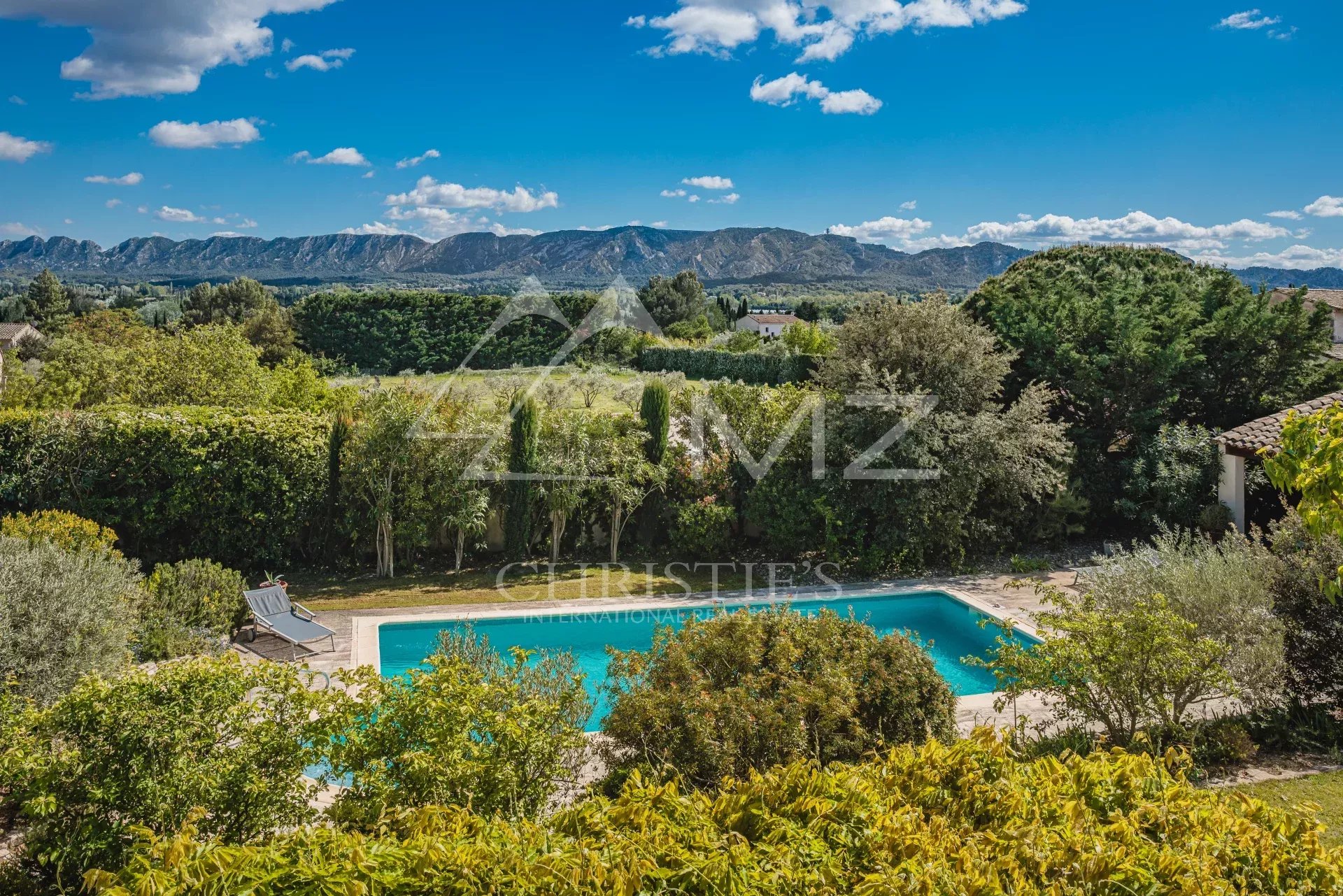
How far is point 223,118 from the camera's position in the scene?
2641cm

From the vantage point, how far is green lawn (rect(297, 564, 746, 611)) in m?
11.1

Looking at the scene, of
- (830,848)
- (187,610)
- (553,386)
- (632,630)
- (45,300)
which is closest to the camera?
(830,848)

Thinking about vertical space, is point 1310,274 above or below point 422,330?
above

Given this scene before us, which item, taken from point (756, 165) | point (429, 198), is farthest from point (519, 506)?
point (429, 198)

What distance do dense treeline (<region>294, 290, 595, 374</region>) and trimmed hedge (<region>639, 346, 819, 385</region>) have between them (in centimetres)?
655

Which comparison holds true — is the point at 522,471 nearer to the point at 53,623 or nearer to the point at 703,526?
the point at 703,526

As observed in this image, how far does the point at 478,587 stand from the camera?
11812mm

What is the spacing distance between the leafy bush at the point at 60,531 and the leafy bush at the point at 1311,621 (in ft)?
36.1

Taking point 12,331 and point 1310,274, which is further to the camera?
point 1310,274

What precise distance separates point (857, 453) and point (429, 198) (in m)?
48.3

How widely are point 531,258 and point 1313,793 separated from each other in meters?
127

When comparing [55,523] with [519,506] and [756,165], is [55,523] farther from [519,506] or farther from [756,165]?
[756,165]

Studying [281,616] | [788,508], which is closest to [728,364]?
[788,508]

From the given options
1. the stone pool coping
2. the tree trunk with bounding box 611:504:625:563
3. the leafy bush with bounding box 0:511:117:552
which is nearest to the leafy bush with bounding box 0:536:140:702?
the leafy bush with bounding box 0:511:117:552
